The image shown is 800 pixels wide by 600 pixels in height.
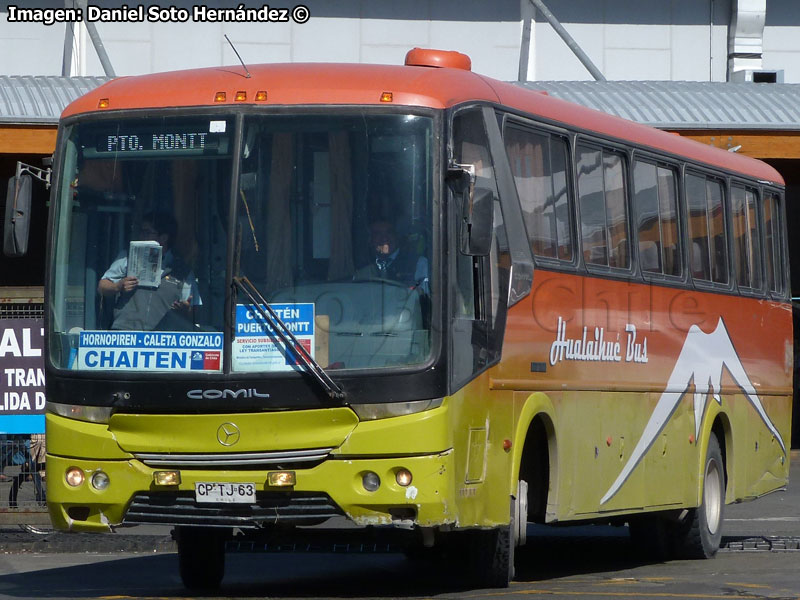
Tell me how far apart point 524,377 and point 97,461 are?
2.59 metres

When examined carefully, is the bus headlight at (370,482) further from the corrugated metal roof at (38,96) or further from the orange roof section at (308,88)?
the corrugated metal roof at (38,96)

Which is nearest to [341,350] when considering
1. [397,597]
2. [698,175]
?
[397,597]

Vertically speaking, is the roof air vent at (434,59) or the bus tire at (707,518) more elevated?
the roof air vent at (434,59)

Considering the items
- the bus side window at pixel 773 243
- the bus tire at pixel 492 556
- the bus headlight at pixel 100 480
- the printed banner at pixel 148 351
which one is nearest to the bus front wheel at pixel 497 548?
the bus tire at pixel 492 556

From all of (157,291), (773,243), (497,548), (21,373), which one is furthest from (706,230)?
(21,373)

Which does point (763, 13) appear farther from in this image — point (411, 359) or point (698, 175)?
point (411, 359)

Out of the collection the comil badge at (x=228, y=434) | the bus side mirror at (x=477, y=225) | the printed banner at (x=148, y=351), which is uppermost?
the bus side mirror at (x=477, y=225)

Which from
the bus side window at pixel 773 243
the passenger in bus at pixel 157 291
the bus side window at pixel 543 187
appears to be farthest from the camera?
the bus side window at pixel 773 243

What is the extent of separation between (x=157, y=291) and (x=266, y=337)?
727 mm

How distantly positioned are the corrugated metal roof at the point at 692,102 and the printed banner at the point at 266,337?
11.7 m

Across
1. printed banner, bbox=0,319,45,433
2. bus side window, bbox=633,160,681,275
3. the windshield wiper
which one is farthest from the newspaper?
printed banner, bbox=0,319,45,433

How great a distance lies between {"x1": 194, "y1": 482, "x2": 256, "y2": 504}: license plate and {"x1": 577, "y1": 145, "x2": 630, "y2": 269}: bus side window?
3.06 meters

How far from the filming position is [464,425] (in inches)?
355

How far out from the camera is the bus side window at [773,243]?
14500mm
